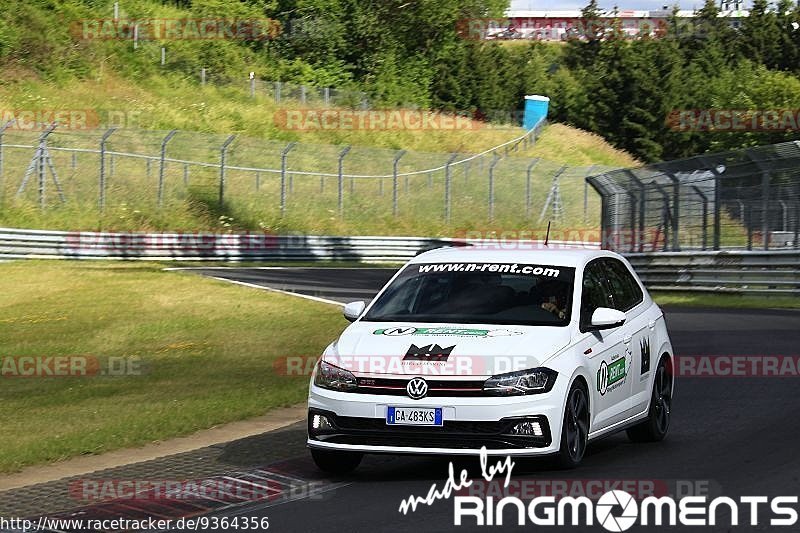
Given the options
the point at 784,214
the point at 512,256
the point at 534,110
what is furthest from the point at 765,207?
the point at 534,110

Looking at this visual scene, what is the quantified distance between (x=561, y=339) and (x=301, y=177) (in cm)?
4427

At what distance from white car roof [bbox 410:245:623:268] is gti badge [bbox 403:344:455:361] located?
1.56 meters

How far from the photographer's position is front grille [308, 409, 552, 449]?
9.00 meters

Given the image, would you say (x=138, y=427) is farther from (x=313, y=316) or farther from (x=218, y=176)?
(x=218, y=176)

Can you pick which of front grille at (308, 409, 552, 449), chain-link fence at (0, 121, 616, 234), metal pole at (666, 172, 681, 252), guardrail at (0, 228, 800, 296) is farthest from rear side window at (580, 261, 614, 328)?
chain-link fence at (0, 121, 616, 234)

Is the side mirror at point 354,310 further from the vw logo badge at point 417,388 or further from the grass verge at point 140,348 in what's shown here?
the grass verge at point 140,348

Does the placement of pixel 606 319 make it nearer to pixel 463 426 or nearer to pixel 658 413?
pixel 463 426

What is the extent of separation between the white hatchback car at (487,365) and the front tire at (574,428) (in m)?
0.01

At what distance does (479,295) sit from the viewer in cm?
1030

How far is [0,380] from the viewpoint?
16.6 m

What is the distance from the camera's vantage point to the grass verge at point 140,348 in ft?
41.5

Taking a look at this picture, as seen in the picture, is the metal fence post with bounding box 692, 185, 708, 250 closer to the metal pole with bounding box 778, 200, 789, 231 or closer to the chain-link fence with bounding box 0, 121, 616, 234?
the metal pole with bounding box 778, 200, 789, 231

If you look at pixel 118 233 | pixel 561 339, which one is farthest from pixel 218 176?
pixel 561 339

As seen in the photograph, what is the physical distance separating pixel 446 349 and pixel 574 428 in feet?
3.53
